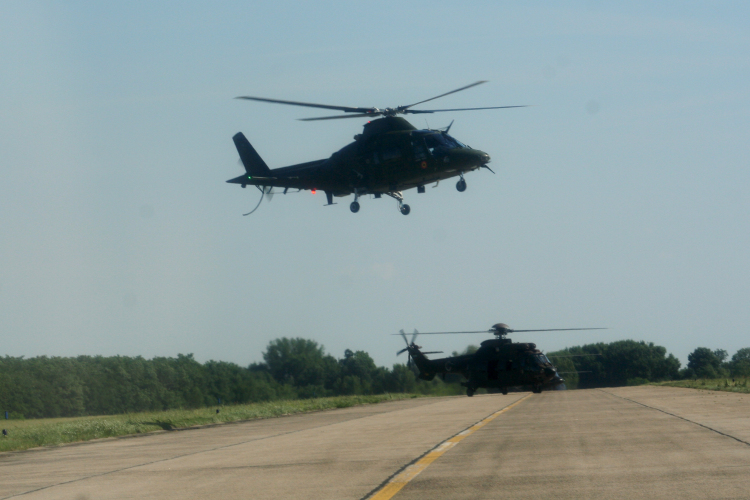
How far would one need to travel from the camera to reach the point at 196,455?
1928 centimetres

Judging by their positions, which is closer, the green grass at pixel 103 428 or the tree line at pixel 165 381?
the green grass at pixel 103 428

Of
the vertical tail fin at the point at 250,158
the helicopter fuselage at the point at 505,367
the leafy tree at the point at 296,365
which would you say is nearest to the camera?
the vertical tail fin at the point at 250,158

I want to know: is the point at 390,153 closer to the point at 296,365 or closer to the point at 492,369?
the point at 492,369

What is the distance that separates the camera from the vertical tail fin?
35.8 meters

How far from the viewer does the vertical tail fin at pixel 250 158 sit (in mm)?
35812

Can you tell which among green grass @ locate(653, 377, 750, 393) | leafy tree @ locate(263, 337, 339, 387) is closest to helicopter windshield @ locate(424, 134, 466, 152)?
green grass @ locate(653, 377, 750, 393)

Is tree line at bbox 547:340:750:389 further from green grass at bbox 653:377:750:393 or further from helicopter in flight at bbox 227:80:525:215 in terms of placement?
helicopter in flight at bbox 227:80:525:215

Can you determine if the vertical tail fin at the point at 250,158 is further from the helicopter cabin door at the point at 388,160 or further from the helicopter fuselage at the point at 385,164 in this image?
the helicopter cabin door at the point at 388,160

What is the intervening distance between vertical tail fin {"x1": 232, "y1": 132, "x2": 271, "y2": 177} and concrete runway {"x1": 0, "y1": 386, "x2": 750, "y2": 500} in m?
13.9

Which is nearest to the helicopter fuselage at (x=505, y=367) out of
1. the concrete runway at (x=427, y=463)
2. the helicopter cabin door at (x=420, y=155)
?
the helicopter cabin door at (x=420, y=155)

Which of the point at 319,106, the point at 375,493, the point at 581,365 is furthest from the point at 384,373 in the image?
the point at 375,493

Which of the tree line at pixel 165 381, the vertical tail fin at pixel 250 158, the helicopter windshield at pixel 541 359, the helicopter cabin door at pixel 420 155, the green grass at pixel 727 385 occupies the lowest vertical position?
the green grass at pixel 727 385

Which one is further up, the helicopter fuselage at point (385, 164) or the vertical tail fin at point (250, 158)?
the vertical tail fin at point (250, 158)

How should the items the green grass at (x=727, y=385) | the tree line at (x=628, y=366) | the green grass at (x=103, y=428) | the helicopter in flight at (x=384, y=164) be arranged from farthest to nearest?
the tree line at (x=628, y=366) → the green grass at (x=727, y=385) → the helicopter in flight at (x=384, y=164) → the green grass at (x=103, y=428)
